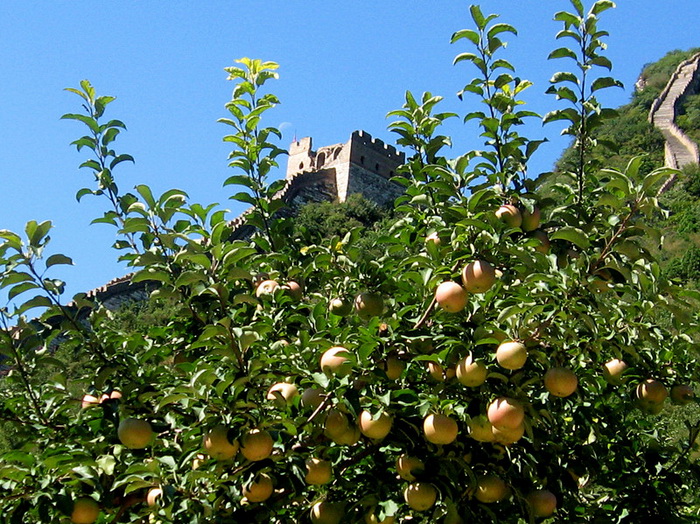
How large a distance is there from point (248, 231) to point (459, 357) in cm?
3162

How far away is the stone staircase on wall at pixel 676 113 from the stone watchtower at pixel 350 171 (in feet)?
48.2

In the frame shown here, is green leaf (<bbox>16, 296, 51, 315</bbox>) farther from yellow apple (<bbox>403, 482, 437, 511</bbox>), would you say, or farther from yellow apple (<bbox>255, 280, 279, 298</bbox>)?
yellow apple (<bbox>403, 482, 437, 511</bbox>)

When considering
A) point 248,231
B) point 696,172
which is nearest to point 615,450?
point 248,231

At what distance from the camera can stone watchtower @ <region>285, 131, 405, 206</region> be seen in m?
43.8

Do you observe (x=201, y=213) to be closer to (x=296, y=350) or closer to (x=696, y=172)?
(x=296, y=350)

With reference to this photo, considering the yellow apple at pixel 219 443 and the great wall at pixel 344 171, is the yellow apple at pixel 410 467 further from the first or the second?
the great wall at pixel 344 171

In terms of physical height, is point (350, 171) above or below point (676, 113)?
above

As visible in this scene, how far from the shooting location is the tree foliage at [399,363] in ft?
8.79

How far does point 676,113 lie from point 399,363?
5279 centimetres

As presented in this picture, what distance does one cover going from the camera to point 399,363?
9.44 feet

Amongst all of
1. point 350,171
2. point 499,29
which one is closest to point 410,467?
point 499,29

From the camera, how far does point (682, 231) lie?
82.5 ft

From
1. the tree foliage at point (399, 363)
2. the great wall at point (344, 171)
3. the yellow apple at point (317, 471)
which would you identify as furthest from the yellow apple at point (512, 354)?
the great wall at point (344, 171)

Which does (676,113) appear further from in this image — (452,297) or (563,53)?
(452,297)
